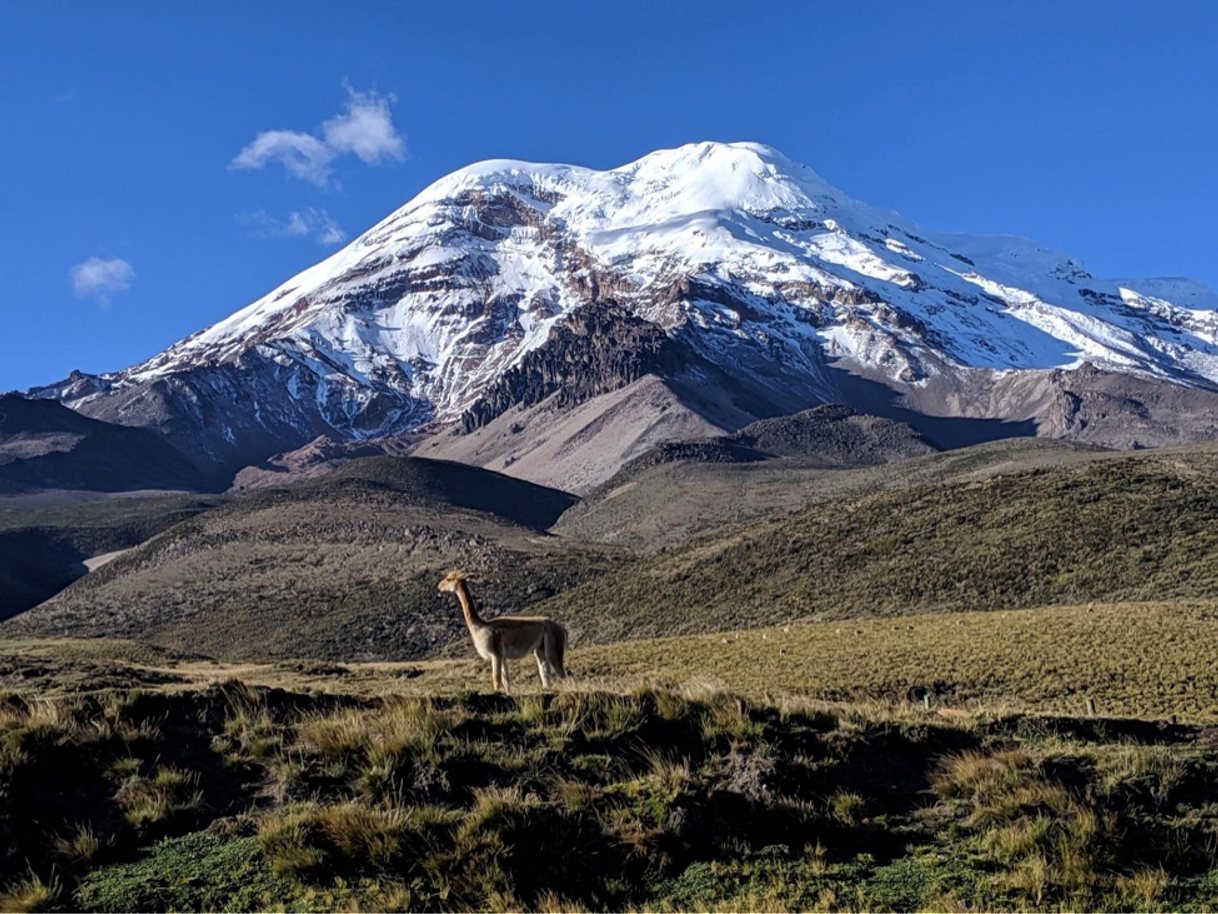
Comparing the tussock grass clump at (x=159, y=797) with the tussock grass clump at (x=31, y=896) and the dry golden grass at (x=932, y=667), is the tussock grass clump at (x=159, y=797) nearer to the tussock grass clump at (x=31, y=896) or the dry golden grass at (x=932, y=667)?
the tussock grass clump at (x=31, y=896)

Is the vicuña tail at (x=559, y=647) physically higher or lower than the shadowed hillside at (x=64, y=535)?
lower

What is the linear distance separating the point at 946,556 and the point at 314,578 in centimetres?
5034

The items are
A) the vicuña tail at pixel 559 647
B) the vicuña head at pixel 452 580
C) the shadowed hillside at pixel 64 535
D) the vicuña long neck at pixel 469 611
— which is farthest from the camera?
the shadowed hillside at pixel 64 535

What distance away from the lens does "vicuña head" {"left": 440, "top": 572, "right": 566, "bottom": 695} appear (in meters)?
15.1

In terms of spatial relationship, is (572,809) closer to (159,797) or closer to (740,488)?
(159,797)

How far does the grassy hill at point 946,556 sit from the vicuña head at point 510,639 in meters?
33.7

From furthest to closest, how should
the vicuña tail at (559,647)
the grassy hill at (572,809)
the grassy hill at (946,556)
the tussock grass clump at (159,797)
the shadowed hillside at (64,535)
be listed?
the shadowed hillside at (64,535) → the grassy hill at (946,556) → the vicuña tail at (559,647) → the tussock grass clump at (159,797) → the grassy hill at (572,809)

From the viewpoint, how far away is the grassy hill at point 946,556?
153 feet

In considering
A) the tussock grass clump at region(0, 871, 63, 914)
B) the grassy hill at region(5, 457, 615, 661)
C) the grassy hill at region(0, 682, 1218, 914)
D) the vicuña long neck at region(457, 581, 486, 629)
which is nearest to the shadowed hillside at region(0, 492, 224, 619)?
the grassy hill at region(5, 457, 615, 661)

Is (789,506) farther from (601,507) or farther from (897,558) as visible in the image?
(897,558)

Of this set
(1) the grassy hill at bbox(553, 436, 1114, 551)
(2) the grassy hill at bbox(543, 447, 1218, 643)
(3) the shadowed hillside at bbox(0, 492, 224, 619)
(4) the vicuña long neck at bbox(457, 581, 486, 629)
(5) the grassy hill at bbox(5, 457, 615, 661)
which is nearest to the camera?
(4) the vicuña long neck at bbox(457, 581, 486, 629)

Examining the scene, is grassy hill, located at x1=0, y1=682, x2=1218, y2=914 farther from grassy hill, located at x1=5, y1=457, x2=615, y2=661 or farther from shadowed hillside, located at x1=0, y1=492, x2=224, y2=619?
shadowed hillside, located at x1=0, y1=492, x2=224, y2=619

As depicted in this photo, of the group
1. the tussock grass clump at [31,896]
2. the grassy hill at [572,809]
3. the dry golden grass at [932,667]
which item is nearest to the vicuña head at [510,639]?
the dry golden grass at [932,667]

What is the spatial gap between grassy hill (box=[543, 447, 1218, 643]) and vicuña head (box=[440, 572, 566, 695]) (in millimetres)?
33730
